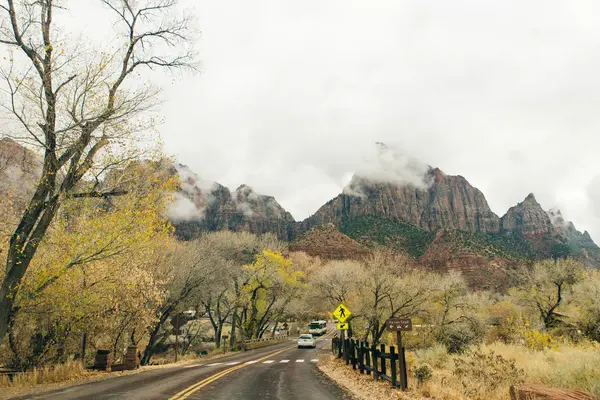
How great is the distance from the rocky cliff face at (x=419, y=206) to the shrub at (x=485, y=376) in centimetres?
13767

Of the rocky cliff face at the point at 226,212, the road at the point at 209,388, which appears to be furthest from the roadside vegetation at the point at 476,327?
the rocky cliff face at the point at 226,212

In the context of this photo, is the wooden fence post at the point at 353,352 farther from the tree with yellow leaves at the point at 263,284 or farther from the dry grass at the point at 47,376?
the tree with yellow leaves at the point at 263,284

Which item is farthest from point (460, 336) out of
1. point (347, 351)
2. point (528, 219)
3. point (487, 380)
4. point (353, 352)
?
point (528, 219)

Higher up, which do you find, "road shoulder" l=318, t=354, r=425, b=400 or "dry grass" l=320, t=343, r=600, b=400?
"dry grass" l=320, t=343, r=600, b=400

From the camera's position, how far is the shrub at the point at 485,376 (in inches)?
420

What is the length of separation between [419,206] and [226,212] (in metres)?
95.6

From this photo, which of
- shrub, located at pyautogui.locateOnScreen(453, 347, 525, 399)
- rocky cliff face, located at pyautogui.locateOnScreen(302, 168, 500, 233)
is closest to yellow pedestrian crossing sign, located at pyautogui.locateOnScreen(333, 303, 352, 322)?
shrub, located at pyautogui.locateOnScreen(453, 347, 525, 399)

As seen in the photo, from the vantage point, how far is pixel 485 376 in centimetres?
1195

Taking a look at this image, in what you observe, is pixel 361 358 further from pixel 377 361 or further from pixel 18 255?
pixel 18 255

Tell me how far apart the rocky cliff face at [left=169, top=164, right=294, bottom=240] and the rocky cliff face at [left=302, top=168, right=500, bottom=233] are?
16.2 meters

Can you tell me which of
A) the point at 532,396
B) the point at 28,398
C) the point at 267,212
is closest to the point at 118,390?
the point at 28,398

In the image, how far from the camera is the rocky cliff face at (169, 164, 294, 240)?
17062cm

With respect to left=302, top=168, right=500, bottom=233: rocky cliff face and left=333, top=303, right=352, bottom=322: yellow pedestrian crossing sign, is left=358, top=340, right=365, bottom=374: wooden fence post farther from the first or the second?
left=302, top=168, right=500, bottom=233: rocky cliff face

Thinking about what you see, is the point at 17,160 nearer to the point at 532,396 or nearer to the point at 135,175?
the point at 135,175
